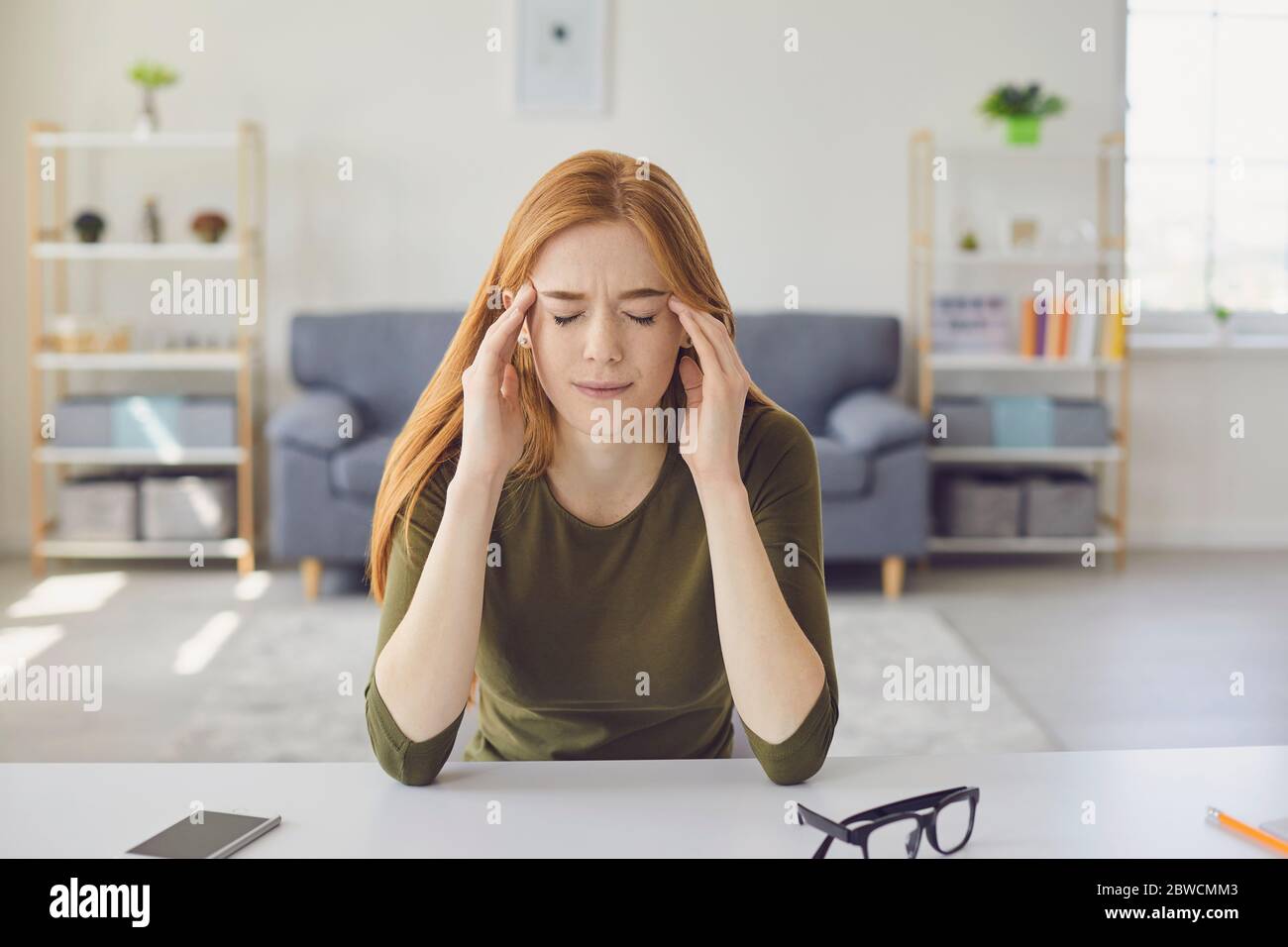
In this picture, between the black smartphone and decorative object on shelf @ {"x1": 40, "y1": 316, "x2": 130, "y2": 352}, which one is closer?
the black smartphone

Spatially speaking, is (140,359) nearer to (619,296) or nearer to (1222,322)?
(619,296)

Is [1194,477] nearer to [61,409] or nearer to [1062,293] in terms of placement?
[1062,293]

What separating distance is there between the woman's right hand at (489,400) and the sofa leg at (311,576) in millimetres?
3106

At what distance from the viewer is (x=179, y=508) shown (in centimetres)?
441

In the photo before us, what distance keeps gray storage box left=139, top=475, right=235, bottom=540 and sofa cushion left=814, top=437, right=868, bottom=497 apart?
2.09 meters

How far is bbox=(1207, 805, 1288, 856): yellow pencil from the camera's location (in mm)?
854

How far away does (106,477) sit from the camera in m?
4.52

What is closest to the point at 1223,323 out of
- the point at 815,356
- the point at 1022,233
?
the point at 1022,233

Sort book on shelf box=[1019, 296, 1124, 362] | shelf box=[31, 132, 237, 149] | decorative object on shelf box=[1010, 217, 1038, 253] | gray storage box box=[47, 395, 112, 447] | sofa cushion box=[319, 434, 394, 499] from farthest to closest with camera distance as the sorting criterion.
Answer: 1. decorative object on shelf box=[1010, 217, 1038, 253]
2. book on shelf box=[1019, 296, 1124, 362]
3. gray storage box box=[47, 395, 112, 447]
4. shelf box=[31, 132, 237, 149]
5. sofa cushion box=[319, 434, 394, 499]

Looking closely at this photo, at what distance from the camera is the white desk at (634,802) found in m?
0.85

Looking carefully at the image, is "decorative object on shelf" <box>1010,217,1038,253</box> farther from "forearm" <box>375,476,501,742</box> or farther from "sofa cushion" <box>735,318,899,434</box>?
"forearm" <box>375,476,501,742</box>

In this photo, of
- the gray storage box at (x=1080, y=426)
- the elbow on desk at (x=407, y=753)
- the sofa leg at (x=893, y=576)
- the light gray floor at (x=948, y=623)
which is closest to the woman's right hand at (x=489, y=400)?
the elbow on desk at (x=407, y=753)

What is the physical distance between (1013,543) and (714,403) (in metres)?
3.62

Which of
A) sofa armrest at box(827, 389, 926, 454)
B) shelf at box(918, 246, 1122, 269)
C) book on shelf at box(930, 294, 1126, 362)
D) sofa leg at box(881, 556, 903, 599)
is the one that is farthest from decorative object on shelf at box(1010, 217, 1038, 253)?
sofa leg at box(881, 556, 903, 599)
